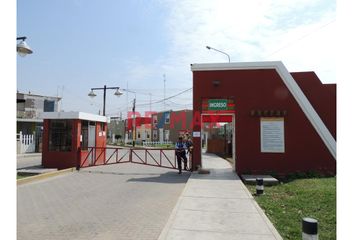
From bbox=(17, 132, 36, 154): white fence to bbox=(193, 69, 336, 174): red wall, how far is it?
17555mm

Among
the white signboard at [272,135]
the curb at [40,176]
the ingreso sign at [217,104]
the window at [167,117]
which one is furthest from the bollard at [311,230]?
the window at [167,117]

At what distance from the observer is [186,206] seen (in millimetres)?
8164

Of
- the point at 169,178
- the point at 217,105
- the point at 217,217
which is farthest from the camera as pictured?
Answer: the point at 217,105

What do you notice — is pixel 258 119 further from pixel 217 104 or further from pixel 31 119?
pixel 31 119

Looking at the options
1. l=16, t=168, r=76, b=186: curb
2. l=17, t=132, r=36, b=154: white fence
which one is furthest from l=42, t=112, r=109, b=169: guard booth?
l=17, t=132, r=36, b=154: white fence

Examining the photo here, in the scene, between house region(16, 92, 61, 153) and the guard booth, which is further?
house region(16, 92, 61, 153)

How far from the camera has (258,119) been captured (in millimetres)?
14828

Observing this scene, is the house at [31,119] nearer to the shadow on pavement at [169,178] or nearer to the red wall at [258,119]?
the shadow on pavement at [169,178]

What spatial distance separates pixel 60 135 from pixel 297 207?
12.5 m

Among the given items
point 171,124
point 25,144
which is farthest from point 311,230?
point 171,124

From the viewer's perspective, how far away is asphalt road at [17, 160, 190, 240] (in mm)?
6363

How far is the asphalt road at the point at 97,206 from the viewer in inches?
251

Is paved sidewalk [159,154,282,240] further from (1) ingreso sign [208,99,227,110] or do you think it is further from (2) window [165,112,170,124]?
(2) window [165,112,170,124]

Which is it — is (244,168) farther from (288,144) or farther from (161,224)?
(161,224)
